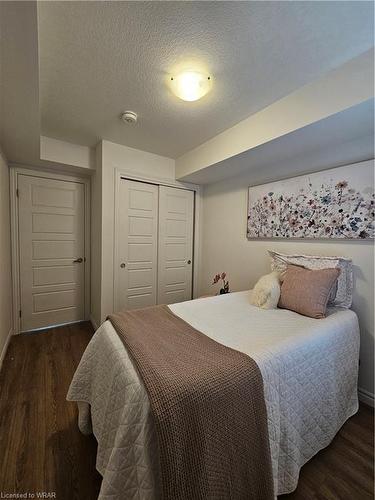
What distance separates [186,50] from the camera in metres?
1.30

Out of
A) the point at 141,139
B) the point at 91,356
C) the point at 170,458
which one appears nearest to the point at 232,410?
the point at 170,458

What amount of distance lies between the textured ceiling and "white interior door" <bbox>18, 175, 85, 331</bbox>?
121 cm

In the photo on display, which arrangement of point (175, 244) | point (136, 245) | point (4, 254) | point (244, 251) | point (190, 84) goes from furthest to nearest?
point (175, 244), point (136, 245), point (244, 251), point (4, 254), point (190, 84)

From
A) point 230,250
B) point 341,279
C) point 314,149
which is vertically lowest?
point 341,279

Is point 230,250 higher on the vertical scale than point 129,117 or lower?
lower

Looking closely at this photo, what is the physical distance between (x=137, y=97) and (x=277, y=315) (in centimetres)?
206

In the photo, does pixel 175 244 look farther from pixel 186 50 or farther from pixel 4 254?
pixel 186 50

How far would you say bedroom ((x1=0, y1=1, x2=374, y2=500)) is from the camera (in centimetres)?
88

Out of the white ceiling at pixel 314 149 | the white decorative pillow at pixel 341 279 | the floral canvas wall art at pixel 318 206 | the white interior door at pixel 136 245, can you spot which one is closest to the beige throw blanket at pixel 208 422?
the white decorative pillow at pixel 341 279

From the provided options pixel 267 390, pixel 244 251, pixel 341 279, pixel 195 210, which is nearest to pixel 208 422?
pixel 267 390

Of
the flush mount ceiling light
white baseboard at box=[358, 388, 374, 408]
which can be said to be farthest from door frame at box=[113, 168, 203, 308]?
white baseboard at box=[358, 388, 374, 408]

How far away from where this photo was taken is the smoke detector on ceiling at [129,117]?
6.32ft

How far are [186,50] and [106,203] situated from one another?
1723 millimetres

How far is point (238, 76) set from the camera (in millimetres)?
1491
